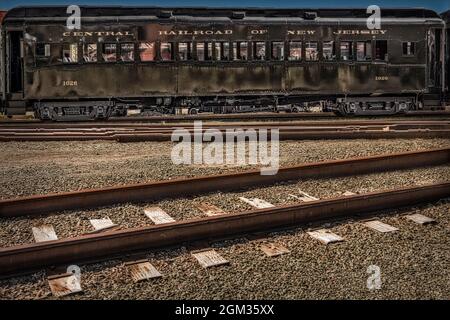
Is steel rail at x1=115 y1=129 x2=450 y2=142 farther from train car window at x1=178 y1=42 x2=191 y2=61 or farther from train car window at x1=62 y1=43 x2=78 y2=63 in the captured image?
train car window at x1=178 y1=42 x2=191 y2=61

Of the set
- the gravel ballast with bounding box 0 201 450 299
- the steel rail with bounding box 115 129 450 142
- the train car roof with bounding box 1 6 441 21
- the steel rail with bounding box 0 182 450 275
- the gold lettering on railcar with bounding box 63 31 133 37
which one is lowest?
the gravel ballast with bounding box 0 201 450 299

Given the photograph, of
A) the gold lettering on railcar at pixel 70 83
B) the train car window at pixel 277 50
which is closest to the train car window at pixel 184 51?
the train car window at pixel 277 50

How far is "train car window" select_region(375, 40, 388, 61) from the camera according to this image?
56.4 feet

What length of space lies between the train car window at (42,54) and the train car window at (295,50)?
7.65 m

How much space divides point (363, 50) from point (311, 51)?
1.80 meters

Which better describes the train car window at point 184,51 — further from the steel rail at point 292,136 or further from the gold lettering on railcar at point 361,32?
the steel rail at point 292,136

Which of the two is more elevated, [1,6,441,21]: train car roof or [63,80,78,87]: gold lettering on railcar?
[1,6,441,21]: train car roof

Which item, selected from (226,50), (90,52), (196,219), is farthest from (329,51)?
(196,219)

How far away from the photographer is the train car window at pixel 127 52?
16.2m

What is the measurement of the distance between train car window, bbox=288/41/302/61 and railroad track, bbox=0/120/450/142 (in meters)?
3.75

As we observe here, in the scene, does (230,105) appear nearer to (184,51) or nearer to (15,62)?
(184,51)

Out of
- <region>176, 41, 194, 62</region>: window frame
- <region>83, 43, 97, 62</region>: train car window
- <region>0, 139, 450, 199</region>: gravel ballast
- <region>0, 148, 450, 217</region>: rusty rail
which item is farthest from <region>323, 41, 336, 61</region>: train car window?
<region>0, 148, 450, 217</region>: rusty rail

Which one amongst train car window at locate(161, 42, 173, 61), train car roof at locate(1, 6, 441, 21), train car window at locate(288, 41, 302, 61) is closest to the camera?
train car roof at locate(1, 6, 441, 21)
